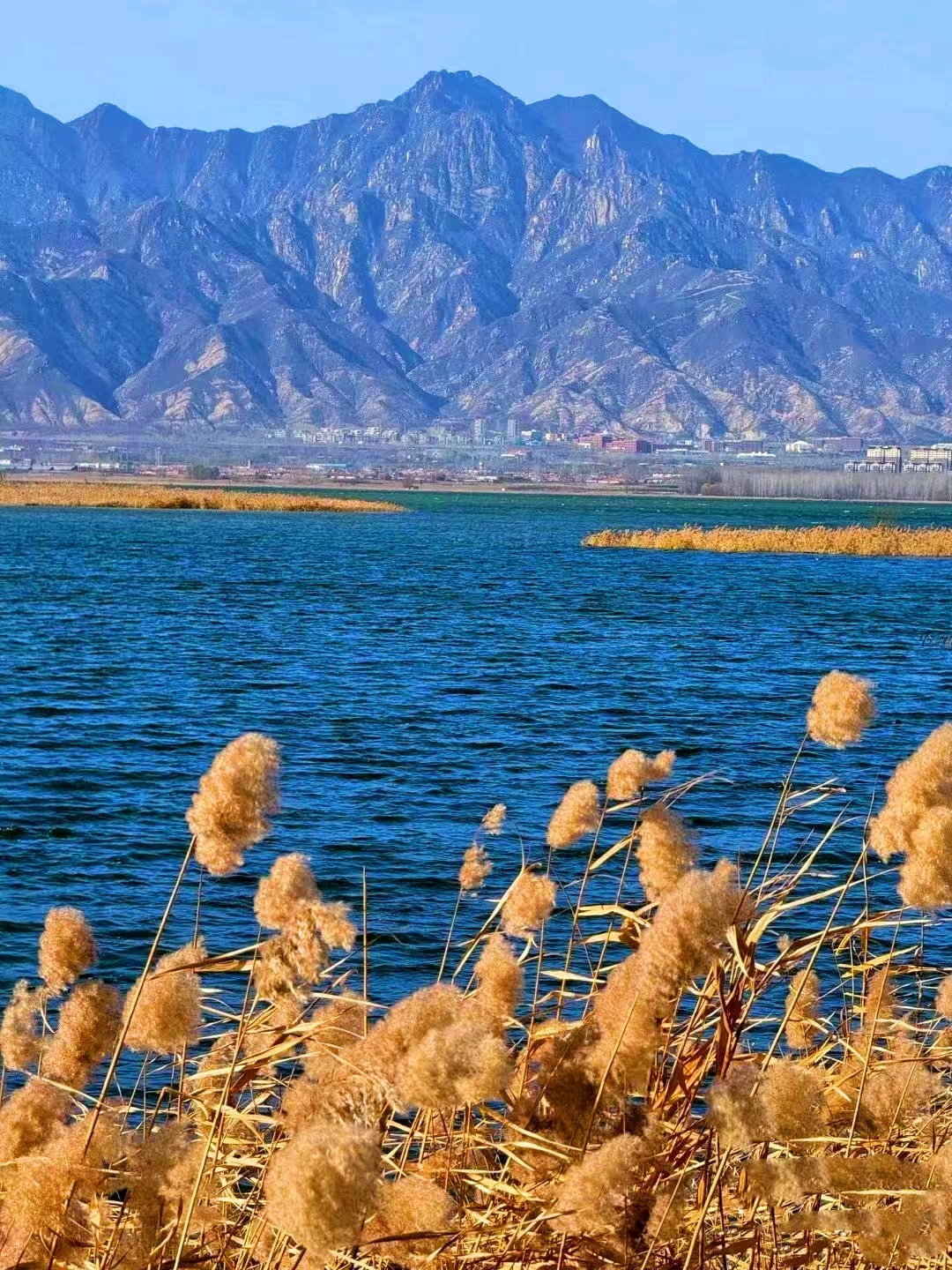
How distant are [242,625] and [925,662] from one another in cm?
1833

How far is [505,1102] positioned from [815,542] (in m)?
87.4

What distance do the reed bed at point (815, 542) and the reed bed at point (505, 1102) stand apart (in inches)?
3248

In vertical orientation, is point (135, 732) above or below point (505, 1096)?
below

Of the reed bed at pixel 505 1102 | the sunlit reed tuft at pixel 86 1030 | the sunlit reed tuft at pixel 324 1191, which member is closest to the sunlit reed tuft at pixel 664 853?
the reed bed at pixel 505 1102

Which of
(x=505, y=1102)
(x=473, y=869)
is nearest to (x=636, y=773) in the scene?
(x=473, y=869)

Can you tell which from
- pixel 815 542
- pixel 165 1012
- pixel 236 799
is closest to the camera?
pixel 236 799

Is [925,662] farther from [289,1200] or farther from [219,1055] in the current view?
[289,1200]

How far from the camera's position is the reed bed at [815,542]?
3388 inches

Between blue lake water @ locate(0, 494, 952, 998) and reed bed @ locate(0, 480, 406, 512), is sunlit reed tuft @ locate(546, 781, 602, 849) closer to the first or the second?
blue lake water @ locate(0, 494, 952, 998)

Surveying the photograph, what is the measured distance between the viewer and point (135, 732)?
2778 cm

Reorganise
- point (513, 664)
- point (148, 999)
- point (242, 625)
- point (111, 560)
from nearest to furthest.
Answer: point (148, 999) < point (513, 664) < point (242, 625) < point (111, 560)

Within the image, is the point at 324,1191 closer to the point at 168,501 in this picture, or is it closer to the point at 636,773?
the point at 636,773

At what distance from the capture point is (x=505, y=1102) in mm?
4094

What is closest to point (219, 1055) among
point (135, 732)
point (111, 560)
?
point (135, 732)
